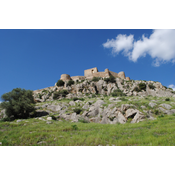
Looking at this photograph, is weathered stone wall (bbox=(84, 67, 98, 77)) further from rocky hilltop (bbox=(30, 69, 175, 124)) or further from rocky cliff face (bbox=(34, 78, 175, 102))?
rocky cliff face (bbox=(34, 78, 175, 102))

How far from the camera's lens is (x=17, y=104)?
1958 cm

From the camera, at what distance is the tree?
749 inches

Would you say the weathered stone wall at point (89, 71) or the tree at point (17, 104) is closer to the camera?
the tree at point (17, 104)

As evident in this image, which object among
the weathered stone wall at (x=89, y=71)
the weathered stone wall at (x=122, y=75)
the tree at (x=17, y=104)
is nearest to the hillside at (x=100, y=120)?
the tree at (x=17, y=104)

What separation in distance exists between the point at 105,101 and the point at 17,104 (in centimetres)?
1741

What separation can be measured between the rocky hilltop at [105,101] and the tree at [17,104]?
9.14ft

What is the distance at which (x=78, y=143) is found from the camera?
6312mm

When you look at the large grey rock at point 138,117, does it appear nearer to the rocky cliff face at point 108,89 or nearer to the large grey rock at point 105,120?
the large grey rock at point 105,120

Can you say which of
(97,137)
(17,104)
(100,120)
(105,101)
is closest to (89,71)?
(105,101)

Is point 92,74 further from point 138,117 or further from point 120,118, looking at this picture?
point 138,117

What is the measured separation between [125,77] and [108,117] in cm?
4620

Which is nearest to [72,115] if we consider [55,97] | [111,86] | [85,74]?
[55,97]

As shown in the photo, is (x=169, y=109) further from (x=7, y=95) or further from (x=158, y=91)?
(x=158, y=91)

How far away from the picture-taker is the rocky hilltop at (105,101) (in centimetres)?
1498
